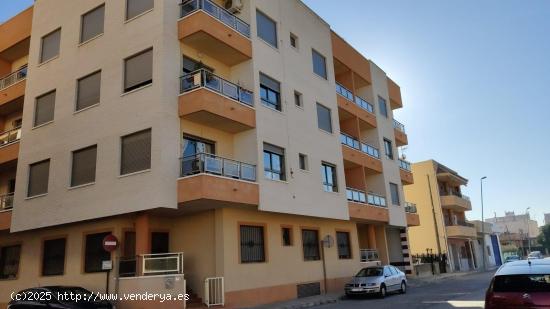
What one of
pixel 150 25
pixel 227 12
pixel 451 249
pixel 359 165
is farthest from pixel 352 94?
pixel 451 249

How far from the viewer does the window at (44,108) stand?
2095cm

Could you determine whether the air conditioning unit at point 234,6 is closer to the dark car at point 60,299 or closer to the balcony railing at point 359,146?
the balcony railing at point 359,146

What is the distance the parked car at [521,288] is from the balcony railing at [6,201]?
21402mm

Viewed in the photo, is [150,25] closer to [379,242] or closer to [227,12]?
[227,12]

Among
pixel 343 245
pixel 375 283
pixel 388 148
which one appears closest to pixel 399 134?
pixel 388 148

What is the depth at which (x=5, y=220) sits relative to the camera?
21.0 meters

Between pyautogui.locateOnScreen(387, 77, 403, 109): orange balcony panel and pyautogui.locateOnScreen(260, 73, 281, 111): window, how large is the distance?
16421 millimetres

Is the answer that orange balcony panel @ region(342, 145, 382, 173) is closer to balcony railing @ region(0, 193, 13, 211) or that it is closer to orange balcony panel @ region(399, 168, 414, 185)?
orange balcony panel @ region(399, 168, 414, 185)

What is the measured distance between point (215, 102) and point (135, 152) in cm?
366

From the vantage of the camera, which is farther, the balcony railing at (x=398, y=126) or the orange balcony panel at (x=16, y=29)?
the balcony railing at (x=398, y=126)

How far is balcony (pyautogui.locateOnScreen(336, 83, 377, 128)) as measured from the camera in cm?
2709

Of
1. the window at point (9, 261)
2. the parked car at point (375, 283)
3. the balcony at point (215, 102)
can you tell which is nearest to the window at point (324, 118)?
the balcony at point (215, 102)

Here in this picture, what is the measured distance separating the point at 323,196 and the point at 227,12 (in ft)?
33.1

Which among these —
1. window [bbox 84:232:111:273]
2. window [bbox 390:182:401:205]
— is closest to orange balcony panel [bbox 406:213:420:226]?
window [bbox 390:182:401:205]
